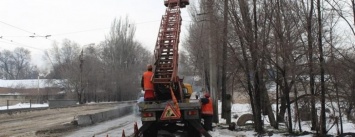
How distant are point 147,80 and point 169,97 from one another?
3.94 ft

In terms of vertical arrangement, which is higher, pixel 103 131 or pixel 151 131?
pixel 151 131

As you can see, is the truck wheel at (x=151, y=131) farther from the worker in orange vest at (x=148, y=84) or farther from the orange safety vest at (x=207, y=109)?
the orange safety vest at (x=207, y=109)

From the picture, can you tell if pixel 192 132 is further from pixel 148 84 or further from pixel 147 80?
pixel 147 80

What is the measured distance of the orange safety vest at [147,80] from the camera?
1370 cm

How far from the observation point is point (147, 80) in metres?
13.8

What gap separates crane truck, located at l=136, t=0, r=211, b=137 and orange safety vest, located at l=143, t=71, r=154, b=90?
6.9 inches

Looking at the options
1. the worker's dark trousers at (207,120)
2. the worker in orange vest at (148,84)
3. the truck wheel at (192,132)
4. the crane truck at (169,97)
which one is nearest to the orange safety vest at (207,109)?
the worker's dark trousers at (207,120)

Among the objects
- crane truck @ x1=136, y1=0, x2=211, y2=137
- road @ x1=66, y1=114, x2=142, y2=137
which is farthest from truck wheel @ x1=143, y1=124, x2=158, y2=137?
road @ x1=66, y1=114, x2=142, y2=137

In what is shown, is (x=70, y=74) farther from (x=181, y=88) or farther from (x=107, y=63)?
(x=181, y=88)

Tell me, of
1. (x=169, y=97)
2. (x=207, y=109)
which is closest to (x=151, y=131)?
(x=169, y=97)

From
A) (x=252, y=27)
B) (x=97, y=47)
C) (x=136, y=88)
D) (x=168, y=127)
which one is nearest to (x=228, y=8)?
(x=252, y=27)

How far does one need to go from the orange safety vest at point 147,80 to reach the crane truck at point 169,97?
0.17 metres

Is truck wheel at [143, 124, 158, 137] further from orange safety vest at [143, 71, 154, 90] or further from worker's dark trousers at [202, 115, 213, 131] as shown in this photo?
worker's dark trousers at [202, 115, 213, 131]

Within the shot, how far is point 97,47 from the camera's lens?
103m
